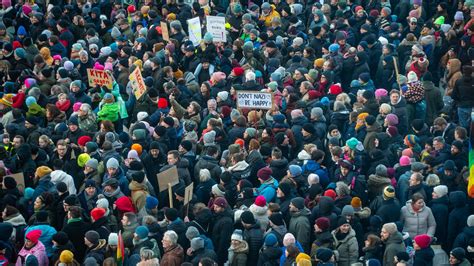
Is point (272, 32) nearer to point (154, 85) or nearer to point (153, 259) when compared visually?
point (154, 85)

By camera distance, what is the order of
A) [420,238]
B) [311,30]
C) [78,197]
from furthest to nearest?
1. [311,30]
2. [78,197]
3. [420,238]

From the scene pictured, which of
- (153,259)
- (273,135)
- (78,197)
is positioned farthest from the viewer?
(273,135)

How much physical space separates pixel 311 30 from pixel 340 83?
8.01ft

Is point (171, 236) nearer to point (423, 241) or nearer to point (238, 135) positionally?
point (423, 241)

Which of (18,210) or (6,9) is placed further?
(6,9)

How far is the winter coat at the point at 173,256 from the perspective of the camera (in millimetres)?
14516

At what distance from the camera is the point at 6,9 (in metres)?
24.8

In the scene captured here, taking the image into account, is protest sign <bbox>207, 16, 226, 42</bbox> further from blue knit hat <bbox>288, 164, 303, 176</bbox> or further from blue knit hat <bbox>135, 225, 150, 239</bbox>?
blue knit hat <bbox>135, 225, 150, 239</bbox>

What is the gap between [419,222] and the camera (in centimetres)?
1597

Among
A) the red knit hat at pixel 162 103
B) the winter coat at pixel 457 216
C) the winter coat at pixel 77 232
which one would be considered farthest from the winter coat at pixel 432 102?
the winter coat at pixel 77 232

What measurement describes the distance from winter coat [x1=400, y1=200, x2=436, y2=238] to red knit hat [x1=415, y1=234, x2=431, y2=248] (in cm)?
97

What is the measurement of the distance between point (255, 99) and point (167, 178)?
3348 millimetres

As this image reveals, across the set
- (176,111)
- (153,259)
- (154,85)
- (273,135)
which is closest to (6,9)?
(154,85)

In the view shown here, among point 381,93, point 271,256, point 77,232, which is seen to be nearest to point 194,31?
point 381,93
